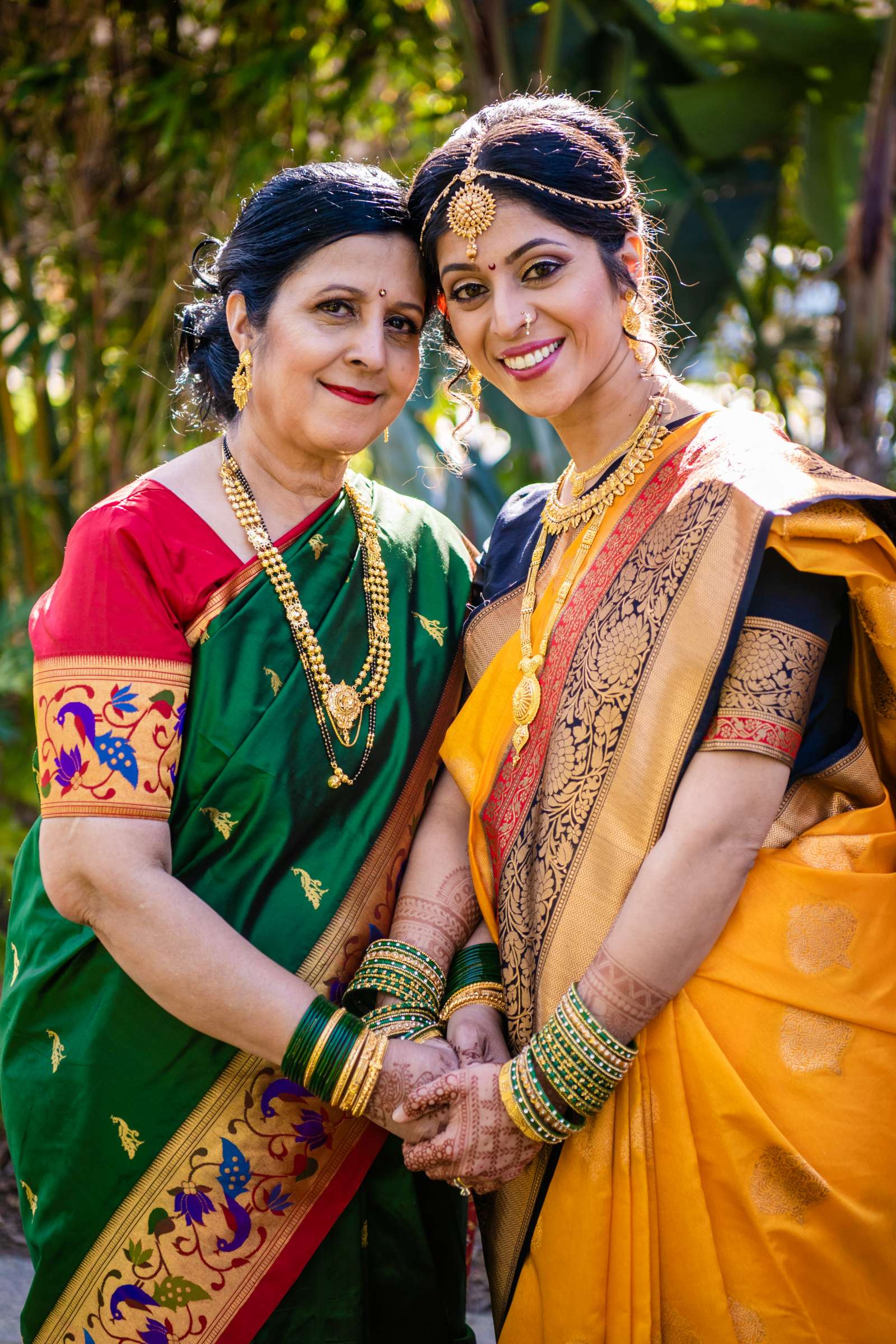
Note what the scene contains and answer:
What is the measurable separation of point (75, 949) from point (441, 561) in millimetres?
942

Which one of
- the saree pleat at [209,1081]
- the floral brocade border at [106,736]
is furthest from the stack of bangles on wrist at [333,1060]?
the floral brocade border at [106,736]

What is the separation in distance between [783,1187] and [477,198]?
59.4 inches

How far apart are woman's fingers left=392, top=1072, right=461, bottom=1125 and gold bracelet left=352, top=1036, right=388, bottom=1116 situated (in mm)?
49

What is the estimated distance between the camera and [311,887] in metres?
1.87

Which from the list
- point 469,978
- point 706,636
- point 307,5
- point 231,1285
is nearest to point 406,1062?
point 469,978

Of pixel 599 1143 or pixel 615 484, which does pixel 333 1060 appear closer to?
pixel 599 1143

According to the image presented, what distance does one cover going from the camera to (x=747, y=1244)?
1.56 m

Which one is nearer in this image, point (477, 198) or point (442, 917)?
point (477, 198)

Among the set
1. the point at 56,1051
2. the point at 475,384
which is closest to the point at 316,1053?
the point at 56,1051

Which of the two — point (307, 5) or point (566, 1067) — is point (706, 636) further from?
point (307, 5)

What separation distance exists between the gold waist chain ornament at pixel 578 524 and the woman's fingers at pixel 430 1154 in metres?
0.59

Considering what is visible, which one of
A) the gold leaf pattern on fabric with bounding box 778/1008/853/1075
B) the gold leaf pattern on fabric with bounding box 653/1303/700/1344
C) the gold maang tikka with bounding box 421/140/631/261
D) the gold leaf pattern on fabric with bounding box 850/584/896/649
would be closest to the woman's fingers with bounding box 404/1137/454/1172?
the gold leaf pattern on fabric with bounding box 653/1303/700/1344

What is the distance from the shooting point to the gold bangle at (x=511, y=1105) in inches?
64.6

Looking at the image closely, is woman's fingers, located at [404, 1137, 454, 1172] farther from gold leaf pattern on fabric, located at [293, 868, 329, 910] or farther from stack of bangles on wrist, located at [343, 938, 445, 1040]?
gold leaf pattern on fabric, located at [293, 868, 329, 910]
